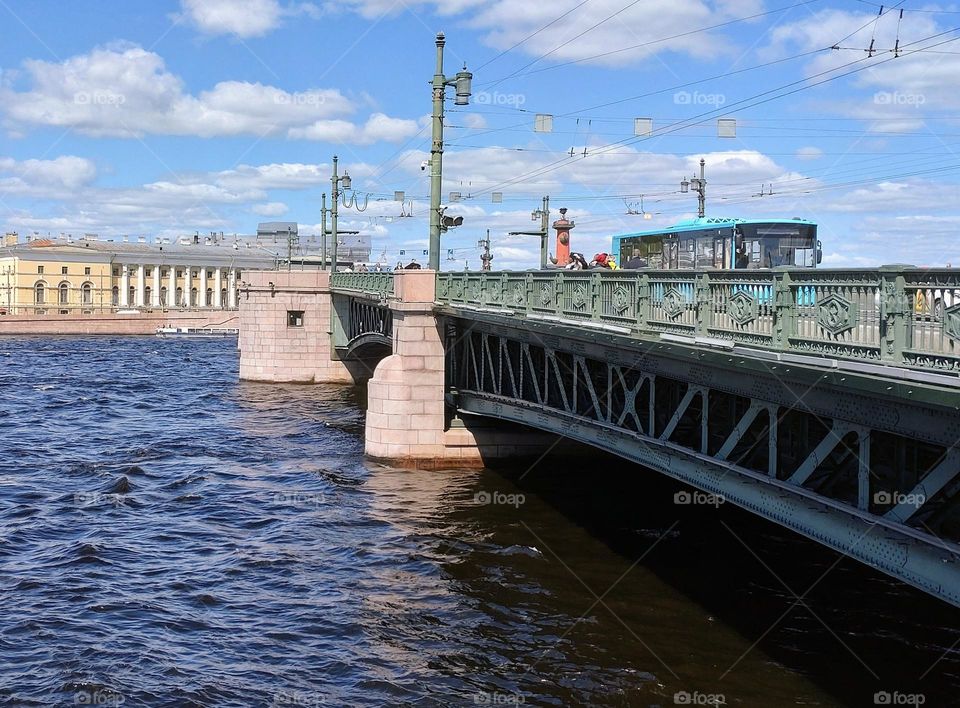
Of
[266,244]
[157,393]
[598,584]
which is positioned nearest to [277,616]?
[598,584]

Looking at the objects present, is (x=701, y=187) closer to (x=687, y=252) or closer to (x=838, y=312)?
(x=687, y=252)

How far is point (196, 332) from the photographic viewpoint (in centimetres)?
9281

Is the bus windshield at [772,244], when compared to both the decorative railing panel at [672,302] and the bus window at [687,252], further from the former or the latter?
the decorative railing panel at [672,302]

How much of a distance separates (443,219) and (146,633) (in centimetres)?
1175

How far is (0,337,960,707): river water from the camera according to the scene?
Answer: 35.2 feet

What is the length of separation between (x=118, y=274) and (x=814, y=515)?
376 ft

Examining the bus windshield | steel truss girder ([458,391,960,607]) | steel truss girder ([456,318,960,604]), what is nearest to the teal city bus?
the bus windshield

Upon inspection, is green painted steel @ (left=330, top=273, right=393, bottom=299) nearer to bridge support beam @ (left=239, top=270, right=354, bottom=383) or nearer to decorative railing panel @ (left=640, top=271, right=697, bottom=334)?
bridge support beam @ (left=239, top=270, right=354, bottom=383)

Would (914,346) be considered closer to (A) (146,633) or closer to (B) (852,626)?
(B) (852,626)

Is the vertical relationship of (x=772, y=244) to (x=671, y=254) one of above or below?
above

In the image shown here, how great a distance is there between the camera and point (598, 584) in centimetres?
1418

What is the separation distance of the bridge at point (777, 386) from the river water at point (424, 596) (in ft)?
6.09

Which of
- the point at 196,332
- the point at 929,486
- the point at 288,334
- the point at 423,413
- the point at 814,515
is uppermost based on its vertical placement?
the point at 929,486

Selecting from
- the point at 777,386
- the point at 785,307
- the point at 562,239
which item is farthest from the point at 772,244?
the point at 785,307
